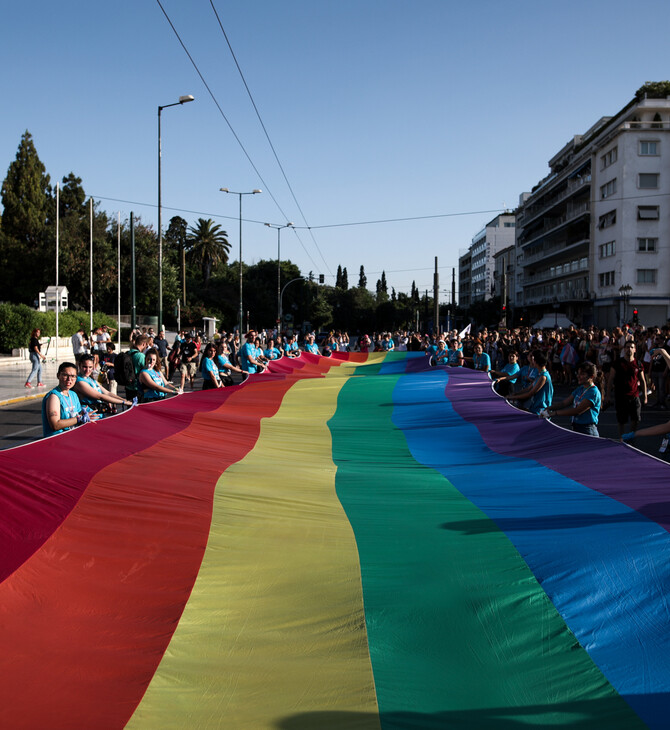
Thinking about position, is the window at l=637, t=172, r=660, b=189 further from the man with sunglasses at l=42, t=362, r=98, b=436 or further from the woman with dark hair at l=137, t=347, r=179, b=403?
the man with sunglasses at l=42, t=362, r=98, b=436

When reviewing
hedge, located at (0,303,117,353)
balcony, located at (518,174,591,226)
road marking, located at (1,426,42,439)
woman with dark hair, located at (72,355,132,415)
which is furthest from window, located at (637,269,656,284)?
woman with dark hair, located at (72,355,132,415)

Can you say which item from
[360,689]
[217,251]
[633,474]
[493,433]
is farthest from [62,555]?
[217,251]

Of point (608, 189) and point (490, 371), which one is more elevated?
point (608, 189)

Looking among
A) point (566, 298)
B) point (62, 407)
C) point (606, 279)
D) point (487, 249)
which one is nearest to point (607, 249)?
point (606, 279)

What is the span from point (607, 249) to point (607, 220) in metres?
2.46

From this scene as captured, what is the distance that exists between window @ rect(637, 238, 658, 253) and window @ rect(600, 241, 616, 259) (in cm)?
215

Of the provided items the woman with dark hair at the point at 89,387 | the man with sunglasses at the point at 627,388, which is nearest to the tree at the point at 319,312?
the man with sunglasses at the point at 627,388

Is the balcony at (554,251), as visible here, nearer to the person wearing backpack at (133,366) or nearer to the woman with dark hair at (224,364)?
the woman with dark hair at (224,364)

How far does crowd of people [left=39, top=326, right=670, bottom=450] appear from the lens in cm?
834

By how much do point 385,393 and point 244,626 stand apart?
8131 millimetres

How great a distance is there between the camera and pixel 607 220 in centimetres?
6206

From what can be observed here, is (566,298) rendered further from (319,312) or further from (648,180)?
(319,312)

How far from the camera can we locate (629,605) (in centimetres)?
376

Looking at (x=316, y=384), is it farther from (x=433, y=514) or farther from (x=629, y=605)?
(x=629, y=605)
